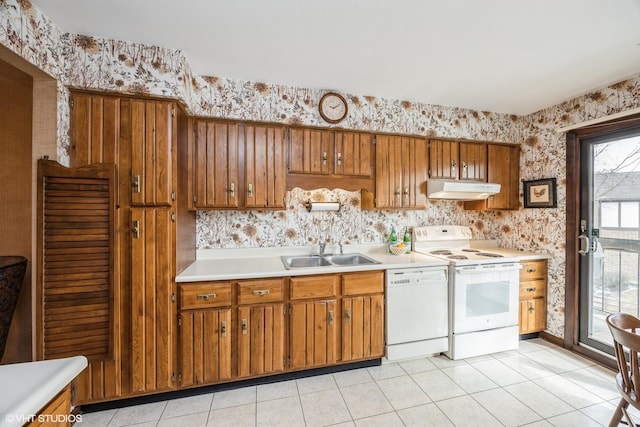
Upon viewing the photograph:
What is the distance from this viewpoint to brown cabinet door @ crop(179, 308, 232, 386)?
6.25 feet

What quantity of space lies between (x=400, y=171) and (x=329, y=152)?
30.8 inches

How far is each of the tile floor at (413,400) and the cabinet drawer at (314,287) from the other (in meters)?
0.71

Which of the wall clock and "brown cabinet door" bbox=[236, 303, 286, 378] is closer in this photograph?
"brown cabinet door" bbox=[236, 303, 286, 378]

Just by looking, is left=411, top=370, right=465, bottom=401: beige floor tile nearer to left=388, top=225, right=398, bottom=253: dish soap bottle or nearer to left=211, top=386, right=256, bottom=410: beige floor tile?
left=388, top=225, right=398, bottom=253: dish soap bottle

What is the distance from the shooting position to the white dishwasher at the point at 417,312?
234cm

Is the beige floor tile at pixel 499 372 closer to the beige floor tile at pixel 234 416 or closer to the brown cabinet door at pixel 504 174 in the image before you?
the brown cabinet door at pixel 504 174

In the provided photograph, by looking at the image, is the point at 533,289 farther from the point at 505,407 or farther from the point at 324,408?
the point at 324,408

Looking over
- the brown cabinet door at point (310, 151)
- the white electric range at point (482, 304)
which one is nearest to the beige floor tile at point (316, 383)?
the white electric range at point (482, 304)

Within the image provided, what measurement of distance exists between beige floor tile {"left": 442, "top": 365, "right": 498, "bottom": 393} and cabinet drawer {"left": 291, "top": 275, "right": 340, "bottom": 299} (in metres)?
1.22

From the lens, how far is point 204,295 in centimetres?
194

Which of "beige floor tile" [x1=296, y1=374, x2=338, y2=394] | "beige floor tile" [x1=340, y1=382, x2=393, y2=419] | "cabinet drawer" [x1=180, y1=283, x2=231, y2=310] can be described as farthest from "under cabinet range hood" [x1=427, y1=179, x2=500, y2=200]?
"cabinet drawer" [x1=180, y1=283, x2=231, y2=310]

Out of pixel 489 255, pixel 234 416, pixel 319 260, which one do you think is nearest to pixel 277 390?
pixel 234 416

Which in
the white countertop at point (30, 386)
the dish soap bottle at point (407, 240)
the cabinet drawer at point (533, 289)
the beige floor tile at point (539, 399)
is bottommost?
the beige floor tile at point (539, 399)

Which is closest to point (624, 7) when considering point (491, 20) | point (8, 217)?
point (491, 20)
